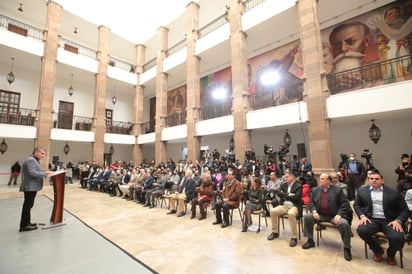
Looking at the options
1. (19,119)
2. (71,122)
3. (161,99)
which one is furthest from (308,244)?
(71,122)

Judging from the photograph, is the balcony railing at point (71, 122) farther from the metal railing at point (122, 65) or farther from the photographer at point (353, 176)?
the photographer at point (353, 176)

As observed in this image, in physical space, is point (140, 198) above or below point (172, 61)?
below

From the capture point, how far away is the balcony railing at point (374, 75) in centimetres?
845

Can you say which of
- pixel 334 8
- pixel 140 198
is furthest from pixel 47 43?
pixel 334 8

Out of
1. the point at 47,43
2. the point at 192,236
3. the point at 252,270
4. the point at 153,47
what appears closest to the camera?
the point at 252,270

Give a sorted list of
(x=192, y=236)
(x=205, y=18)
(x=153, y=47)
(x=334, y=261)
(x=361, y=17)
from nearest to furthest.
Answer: (x=334, y=261), (x=192, y=236), (x=361, y=17), (x=205, y=18), (x=153, y=47)

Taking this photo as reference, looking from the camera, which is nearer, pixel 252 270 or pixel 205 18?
pixel 252 270

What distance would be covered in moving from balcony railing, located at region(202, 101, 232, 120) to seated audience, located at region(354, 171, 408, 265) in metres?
10.1

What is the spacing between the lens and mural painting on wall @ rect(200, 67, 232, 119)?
1388cm

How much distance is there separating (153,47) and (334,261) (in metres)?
19.8

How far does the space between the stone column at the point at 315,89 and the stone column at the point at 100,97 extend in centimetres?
1399

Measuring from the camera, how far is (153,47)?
18.9 meters

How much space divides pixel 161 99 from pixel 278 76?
8.46m

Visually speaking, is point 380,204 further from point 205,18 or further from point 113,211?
point 205,18
